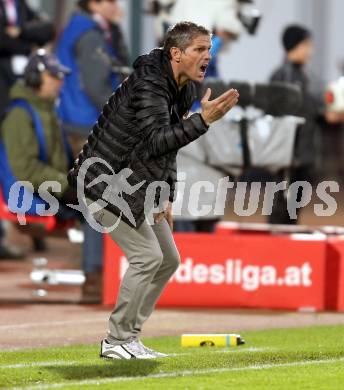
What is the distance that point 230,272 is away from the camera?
1230cm

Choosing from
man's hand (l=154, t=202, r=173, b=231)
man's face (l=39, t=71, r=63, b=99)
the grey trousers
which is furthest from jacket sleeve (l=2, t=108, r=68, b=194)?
the grey trousers

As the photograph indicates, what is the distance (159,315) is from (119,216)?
305 cm

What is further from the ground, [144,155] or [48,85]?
[48,85]

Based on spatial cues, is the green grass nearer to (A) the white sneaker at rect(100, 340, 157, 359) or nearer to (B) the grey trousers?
(A) the white sneaker at rect(100, 340, 157, 359)

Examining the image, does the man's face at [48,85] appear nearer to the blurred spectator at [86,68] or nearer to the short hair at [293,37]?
the blurred spectator at [86,68]

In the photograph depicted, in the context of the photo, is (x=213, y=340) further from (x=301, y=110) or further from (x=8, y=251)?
(x=8, y=251)

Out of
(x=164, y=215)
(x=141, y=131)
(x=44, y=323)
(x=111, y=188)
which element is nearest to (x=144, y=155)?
(x=141, y=131)

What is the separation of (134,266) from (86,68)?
4.72m

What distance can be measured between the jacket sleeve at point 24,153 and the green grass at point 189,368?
254 cm

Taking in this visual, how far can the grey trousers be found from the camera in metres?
8.83

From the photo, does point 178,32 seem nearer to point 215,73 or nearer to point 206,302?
point 206,302

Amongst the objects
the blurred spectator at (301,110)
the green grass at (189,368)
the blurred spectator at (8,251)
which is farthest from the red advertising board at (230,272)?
the blurred spectator at (8,251)

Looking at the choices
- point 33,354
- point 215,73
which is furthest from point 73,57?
point 33,354

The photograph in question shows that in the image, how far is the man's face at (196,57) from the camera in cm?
859
